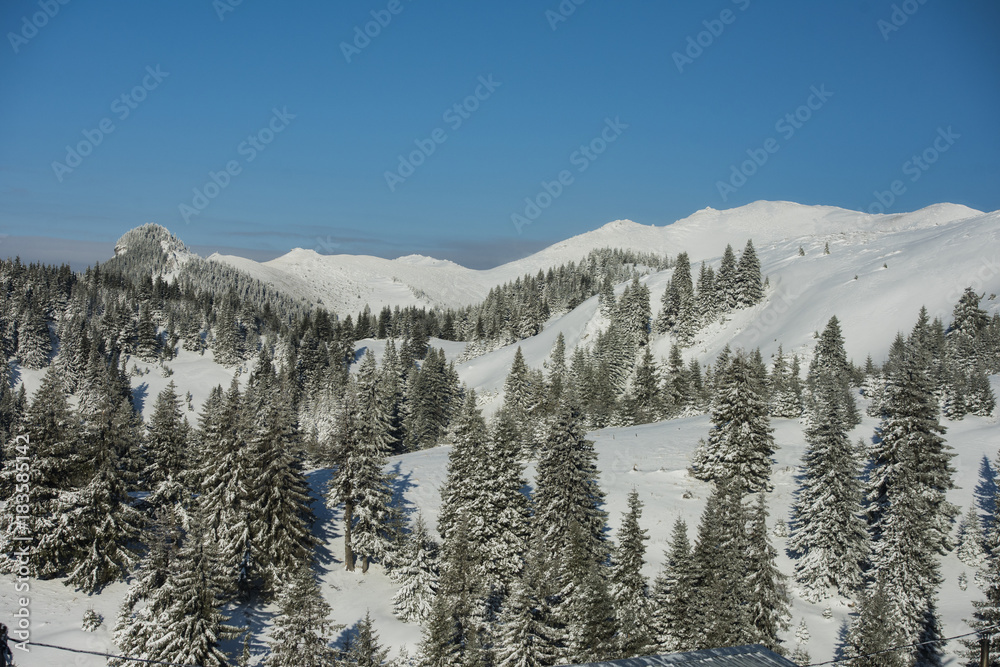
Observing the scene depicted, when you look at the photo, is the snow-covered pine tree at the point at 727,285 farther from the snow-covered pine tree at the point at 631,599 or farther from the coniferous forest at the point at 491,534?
the snow-covered pine tree at the point at 631,599

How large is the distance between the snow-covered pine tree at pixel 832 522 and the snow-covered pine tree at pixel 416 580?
20.9 metres

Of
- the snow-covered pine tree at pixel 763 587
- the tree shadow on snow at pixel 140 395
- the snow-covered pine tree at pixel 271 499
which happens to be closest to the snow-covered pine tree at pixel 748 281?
the snow-covered pine tree at pixel 763 587

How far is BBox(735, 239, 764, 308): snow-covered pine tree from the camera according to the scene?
104562 mm

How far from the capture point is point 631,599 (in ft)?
86.7

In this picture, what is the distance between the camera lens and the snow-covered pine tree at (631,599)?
24.2 meters

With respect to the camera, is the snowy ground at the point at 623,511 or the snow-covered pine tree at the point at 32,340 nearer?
the snowy ground at the point at 623,511

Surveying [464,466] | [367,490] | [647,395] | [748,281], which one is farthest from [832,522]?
[748,281]

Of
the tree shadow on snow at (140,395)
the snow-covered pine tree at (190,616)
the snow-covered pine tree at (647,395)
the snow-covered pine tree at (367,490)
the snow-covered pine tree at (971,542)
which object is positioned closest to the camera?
the snow-covered pine tree at (190,616)

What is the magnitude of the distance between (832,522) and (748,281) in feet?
257

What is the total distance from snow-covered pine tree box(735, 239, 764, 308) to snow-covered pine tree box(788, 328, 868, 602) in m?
73.2

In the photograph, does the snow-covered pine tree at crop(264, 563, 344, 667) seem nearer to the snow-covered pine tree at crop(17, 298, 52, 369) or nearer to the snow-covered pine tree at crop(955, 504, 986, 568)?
the snow-covered pine tree at crop(955, 504, 986, 568)

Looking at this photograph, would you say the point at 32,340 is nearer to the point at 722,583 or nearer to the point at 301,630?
the point at 301,630

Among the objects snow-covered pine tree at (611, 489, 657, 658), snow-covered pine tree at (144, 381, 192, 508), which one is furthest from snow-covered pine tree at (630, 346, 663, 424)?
snow-covered pine tree at (144, 381, 192, 508)

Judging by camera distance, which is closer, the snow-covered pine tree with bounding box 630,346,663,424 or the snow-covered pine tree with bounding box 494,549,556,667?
the snow-covered pine tree with bounding box 494,549,556,667
